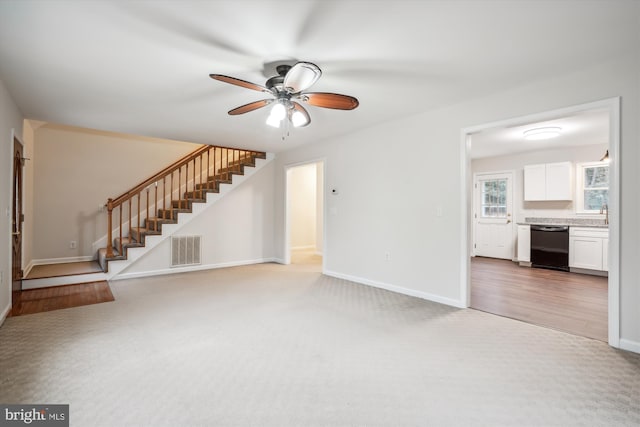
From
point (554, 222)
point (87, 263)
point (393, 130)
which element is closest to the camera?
point (393, 130)

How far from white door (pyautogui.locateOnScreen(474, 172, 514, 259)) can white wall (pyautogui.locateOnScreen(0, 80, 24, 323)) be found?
8321 millimetres

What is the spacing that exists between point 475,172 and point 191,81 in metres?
7.06

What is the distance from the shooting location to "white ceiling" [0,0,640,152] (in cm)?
187

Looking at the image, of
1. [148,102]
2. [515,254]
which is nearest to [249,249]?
[148,102]

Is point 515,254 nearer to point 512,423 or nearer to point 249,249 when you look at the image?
point 249,249

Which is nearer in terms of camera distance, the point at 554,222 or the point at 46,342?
the point at 46,342

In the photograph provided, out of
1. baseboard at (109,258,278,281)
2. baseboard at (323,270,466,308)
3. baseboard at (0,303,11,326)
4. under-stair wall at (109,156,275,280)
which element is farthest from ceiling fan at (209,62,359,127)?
baseboard at (109,258,278,281)

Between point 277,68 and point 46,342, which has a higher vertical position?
point 277,68

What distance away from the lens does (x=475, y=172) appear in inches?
306

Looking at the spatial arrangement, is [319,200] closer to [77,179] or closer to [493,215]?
[493,215]

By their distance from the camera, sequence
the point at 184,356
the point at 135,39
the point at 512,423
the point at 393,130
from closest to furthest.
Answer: the point at 512,423 < the point at 135,39 < the point at 184,356 < the point at 393,130

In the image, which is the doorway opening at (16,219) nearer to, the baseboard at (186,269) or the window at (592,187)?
the baseboard at (186,269)

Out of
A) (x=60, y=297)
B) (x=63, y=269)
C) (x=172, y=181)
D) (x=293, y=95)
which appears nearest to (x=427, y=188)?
(x=293, y=95)

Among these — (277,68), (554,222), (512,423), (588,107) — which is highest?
(277,68)
